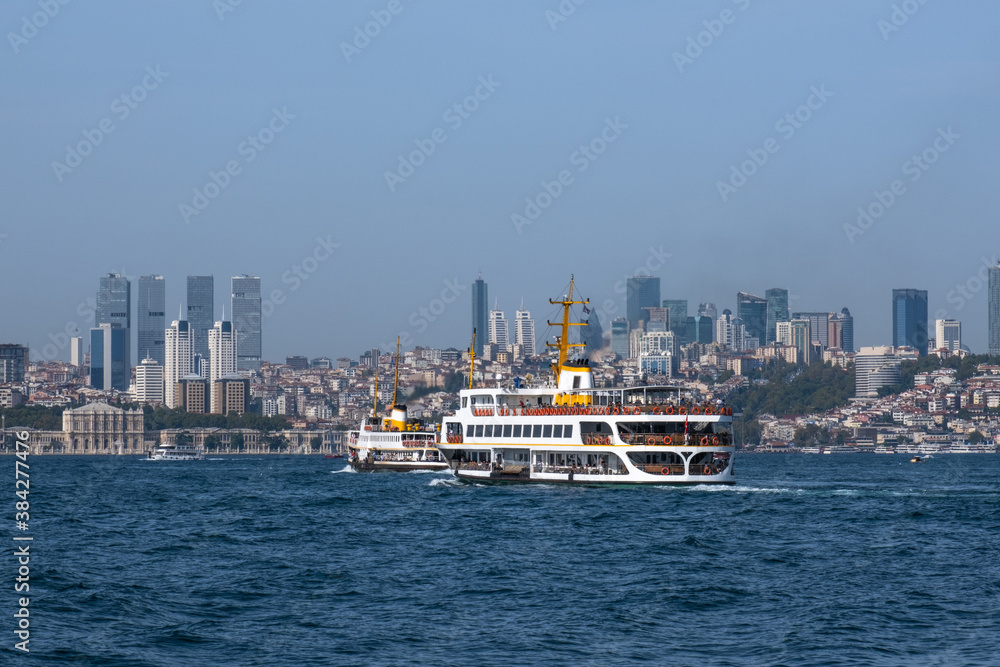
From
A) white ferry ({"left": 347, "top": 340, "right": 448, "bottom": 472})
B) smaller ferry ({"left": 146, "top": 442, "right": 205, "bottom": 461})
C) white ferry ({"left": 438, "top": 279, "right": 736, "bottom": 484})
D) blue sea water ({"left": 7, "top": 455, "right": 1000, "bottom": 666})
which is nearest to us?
blue sea water ({"left": 7, "top": 455, "right": 1000, "bottom": 666})

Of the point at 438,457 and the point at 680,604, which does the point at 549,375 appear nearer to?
the point at 438,457

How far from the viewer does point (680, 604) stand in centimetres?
2969

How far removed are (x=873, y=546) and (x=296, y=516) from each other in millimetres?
21775

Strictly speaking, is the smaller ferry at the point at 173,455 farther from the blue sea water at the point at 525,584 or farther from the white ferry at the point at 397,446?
the blue sea water at the point at 525,584

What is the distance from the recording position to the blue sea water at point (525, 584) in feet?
83.4

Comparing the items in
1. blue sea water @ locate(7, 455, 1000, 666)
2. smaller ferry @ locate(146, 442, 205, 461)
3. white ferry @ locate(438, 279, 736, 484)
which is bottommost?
smaller ferry @ locate(146, 442, 205, 461)

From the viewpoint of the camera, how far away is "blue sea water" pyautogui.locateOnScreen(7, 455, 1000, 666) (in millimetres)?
25422

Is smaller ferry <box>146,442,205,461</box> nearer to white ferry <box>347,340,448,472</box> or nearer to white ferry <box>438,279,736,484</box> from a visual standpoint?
white ferry <box>347,340,448,472</box>

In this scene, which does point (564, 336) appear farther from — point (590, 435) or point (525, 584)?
point (525, 584)

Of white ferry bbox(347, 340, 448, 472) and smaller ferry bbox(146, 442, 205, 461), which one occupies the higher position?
white ferry bbox(347, 340, 448, 472)

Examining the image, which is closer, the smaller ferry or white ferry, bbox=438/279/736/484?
white ferry, bbox=438/279/736/484

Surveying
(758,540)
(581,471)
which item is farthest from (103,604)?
(581,471)

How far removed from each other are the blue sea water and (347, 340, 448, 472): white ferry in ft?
118

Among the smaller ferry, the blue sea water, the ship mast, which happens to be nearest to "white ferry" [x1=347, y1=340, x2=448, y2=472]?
the ship mast
